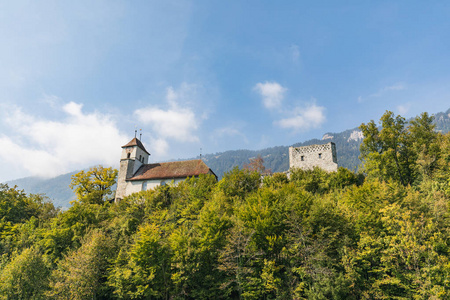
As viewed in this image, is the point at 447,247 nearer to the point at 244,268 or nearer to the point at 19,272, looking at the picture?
the point at 244,268

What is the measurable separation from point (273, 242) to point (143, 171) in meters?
34.0

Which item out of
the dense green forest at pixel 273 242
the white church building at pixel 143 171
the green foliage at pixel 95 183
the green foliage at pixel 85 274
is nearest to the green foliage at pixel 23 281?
the dense green forest at pixel 273 242

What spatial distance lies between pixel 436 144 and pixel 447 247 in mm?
15564

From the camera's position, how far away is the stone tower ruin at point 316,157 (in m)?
42.3

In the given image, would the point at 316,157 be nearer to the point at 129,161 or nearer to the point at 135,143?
the point at 129,161

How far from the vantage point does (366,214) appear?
23.5 metres

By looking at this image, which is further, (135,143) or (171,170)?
(135,143)

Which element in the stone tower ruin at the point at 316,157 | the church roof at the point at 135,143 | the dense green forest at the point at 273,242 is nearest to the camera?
the dense green forest at the point at 273,242

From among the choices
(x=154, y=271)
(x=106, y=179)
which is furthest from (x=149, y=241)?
(x=106, y=179)

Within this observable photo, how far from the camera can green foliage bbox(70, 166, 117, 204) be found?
49.7m

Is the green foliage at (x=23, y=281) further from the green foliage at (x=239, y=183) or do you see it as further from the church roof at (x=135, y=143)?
the church roof at (x=135, y=143)

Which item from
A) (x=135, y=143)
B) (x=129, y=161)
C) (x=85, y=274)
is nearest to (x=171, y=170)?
(x=129, y=161)

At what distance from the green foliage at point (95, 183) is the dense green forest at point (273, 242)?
14032mm

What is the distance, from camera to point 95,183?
169 ft
